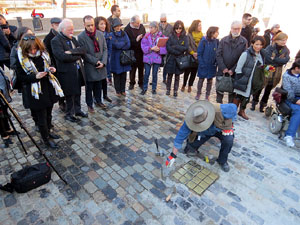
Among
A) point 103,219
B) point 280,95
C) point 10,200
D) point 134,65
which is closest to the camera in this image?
point 103,219

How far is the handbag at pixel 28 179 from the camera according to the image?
3.04 metres

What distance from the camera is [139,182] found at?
3.38 m

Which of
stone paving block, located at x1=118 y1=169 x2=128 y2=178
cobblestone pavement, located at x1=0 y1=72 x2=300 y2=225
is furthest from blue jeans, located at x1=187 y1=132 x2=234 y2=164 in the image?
stone paving block, located at x1=118 y1=169 x2=128 y2=178

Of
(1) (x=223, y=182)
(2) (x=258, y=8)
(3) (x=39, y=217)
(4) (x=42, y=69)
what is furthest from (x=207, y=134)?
(2) (x=258, y=8)

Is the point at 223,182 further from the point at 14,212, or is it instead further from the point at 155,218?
the point at 14,212

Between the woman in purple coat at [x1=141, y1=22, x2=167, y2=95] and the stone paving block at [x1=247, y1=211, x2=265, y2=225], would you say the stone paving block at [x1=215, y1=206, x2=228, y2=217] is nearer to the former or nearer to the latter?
the stone paving block at [x1=247, y1=211, x2=265, y2=225]

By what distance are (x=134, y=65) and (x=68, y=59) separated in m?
2.71

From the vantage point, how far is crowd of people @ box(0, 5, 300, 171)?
11.5ft

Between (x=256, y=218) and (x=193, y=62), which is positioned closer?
(x=256, y=218)

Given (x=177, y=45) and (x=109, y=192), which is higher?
(x=177, y=45)

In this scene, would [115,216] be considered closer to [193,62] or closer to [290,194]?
[290,194]

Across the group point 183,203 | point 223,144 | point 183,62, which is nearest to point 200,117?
point 223,144

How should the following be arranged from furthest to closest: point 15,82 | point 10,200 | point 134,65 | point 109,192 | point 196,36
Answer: point 134,65
point 196,36
point 15,82
point 109,192
point 10,200

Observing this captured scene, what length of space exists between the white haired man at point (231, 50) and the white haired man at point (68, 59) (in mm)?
3289
